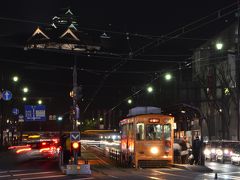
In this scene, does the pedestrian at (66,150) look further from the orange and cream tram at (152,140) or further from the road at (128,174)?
the orange and cream tram at (152,140)

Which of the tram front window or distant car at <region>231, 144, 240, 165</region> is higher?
the tram front window

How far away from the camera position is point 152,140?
101 feet

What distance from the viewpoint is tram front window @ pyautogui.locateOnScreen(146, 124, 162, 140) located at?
30.8 m

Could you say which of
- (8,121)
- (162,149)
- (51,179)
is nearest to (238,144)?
(162,149)

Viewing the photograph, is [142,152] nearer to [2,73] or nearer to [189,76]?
[2,73]

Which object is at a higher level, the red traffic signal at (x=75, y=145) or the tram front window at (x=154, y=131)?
the tram front window at (x=154, y=131)

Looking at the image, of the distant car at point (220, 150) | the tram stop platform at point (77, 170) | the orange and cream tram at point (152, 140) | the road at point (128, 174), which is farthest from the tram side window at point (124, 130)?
the tram stop platform at point (77, 170)

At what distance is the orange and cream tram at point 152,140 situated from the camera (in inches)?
1203

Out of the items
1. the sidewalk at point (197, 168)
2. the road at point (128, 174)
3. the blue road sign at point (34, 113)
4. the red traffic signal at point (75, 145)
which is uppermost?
the blue road sign at point (34, 113)

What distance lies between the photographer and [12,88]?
7012cm

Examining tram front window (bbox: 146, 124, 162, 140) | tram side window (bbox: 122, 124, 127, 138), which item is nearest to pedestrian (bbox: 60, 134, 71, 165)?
tram front window (bbox: 146, 124, 162, 140)

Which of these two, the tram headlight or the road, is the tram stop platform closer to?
the road

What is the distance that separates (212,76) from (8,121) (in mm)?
35241

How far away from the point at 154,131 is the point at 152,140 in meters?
0.64
